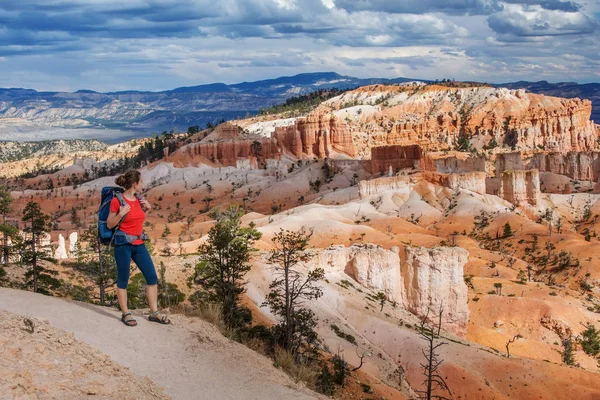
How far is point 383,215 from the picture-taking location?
69.9m

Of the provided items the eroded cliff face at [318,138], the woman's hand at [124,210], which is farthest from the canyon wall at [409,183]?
the woman's hand at [124,210]

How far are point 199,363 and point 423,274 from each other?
91.3 ft

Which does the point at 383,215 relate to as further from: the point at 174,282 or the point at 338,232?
the point at 174,282

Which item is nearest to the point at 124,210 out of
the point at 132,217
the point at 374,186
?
the point at 132,217

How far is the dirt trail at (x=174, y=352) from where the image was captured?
30.9ft

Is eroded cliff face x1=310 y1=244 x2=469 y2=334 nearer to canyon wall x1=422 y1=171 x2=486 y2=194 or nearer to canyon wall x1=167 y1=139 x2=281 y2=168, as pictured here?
canyon wall x1=422 y1=171 x2=486 y2=194

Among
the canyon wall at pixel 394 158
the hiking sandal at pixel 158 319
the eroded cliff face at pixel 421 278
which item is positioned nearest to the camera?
the hiking sandal at pixel 158 319

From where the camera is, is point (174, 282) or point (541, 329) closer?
point (174, 282)

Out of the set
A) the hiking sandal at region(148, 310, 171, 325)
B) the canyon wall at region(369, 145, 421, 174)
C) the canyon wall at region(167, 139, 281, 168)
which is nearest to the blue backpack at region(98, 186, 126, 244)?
the hiking sandal at region(148, 310, 171, 325)

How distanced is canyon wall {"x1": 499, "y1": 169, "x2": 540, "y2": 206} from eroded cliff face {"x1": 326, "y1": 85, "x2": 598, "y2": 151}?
154 feet

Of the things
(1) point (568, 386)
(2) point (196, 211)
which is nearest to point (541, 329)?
(1) point (568, 386)

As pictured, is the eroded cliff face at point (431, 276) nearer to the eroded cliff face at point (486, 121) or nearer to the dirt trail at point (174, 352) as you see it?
the dirt trail at point (174, 352)

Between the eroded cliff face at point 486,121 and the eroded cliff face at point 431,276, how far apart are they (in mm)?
88222

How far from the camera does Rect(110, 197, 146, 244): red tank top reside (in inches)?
421
